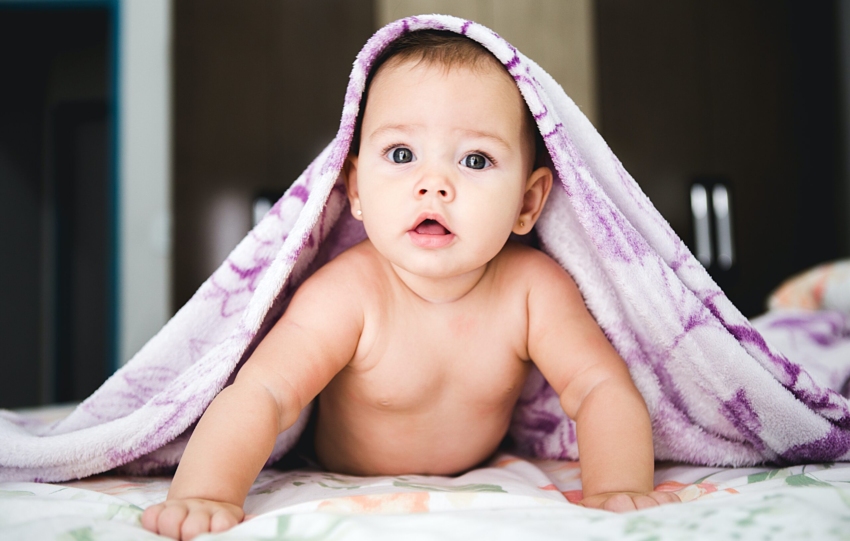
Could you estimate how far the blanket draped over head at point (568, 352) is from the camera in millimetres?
760

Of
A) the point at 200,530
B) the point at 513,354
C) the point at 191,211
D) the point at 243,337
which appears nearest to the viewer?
the point at 200,530

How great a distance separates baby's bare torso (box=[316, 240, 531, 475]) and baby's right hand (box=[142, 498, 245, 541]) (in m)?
0.31

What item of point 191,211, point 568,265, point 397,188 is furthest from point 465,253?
point 191,211

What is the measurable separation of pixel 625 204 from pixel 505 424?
1.14 feet

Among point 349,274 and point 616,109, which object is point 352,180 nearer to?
point 349,274

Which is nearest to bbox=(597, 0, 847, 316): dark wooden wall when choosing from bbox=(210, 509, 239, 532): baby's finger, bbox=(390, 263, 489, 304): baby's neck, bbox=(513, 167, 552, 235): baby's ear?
bbox=(513, 167, 552, 235): baby's ear

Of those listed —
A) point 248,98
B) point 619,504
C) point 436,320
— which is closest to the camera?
point 619,504

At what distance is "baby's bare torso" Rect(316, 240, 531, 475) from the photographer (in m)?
0.82

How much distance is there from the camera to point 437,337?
2.75 feet

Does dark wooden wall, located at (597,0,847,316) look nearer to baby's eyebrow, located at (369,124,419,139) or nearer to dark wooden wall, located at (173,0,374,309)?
dark wooden wall, located at (173,0,374,309)

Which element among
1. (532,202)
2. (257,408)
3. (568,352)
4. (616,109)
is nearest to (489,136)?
(532,202)

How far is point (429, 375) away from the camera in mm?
828

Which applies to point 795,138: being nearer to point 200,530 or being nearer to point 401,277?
point 401,277

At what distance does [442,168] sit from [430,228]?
0.24ft
